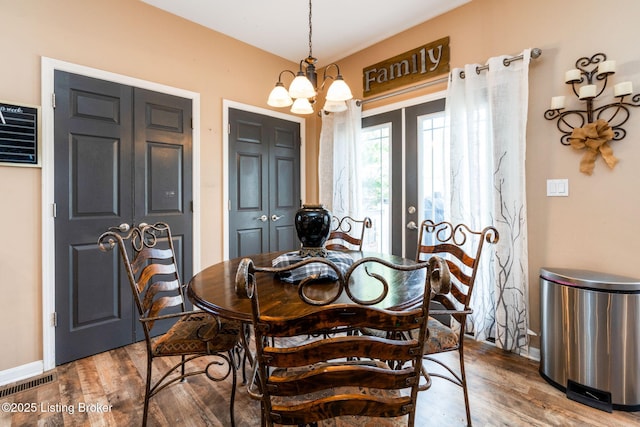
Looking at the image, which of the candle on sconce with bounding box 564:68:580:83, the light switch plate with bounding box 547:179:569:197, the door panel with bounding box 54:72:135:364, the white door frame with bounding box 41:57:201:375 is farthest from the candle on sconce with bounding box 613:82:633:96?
the white door frame with bounding box 41:57:201:375

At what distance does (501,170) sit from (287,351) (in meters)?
2.17

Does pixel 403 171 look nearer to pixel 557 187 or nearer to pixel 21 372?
pixel 557 187

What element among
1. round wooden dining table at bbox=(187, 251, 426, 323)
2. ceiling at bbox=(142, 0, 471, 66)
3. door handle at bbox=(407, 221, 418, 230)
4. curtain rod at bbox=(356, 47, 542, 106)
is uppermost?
ceiling at bbox=(142, 0, 471, 66)

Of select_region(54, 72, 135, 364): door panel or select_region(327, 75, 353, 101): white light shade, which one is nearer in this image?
select_region(327, 75, 353, 101): white light shade

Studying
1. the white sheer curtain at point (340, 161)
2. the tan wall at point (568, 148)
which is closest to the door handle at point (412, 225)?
the white sheer curtain at point (340, 161)

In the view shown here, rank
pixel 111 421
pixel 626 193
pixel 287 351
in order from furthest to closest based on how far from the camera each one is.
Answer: pixel 626 193, pixel 111 421, pixel 287 351

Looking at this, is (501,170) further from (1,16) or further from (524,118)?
(1,16)

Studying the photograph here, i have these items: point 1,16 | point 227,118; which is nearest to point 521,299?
point 227,118

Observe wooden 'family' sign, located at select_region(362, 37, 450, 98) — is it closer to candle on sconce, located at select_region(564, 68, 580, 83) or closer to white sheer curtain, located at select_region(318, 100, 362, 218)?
white sheer curtain, located at select_region(318, 100, 362, 218)

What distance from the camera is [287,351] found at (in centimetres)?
78

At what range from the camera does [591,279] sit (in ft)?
5.78

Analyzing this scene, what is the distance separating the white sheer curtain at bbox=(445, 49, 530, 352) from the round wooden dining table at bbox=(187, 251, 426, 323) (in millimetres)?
1102

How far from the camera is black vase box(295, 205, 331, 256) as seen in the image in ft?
5.74

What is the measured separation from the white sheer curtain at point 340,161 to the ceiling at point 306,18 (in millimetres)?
678
